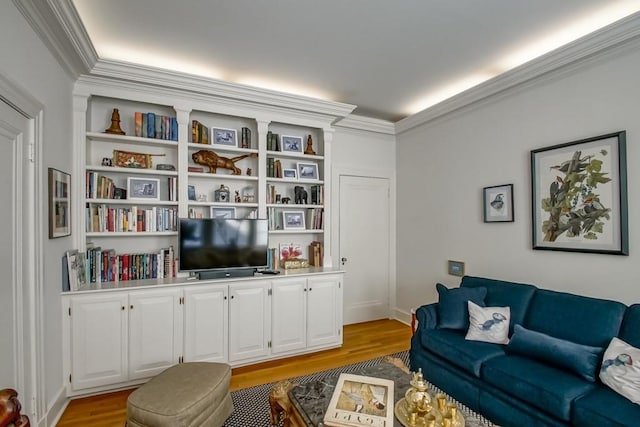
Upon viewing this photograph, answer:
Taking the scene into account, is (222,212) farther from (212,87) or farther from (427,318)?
(427,318)

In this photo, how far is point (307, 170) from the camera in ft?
12.7

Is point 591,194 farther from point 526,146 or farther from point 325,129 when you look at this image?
point 325,129

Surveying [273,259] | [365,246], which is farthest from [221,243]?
[365,246]

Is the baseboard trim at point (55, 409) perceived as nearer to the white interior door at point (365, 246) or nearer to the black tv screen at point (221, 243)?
the black tv screen at point (221, 243)

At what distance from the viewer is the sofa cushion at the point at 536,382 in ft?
5.77

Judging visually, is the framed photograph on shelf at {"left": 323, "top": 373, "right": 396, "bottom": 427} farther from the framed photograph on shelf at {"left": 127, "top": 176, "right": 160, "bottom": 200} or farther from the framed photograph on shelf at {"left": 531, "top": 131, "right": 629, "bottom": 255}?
the framed photograph on shelf at {"left": 127, "top": 176, "right": 160, "bottom": 200}

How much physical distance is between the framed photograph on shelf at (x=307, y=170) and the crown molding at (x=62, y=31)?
7.05 ft

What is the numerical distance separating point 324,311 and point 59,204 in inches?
99.7

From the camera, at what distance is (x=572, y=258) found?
2605 mm

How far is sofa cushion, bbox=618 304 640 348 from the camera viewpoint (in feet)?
6.23

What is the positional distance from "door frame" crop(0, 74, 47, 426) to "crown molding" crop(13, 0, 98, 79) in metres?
0.45

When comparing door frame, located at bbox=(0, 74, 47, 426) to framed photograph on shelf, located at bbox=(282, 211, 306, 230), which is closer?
door frame, located at bbox=(0, 74, 47, 426)

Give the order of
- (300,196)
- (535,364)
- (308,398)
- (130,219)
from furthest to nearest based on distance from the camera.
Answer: (300,196) → (130,219) → (535,364) → (308,398)

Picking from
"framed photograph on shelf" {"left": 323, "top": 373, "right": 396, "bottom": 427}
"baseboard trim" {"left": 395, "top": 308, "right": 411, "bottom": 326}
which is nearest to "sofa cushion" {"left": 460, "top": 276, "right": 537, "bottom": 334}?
"framed photograph on shelf" {"left": 323, "top": 373, "right": 396, "bottom": 427}
